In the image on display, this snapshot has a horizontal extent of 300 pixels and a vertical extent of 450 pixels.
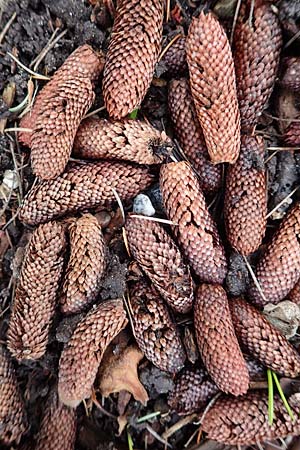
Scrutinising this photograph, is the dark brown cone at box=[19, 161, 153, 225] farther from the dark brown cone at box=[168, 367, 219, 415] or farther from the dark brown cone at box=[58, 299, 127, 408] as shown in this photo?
the dark brown cone at box=[168, 367, 219, 415]

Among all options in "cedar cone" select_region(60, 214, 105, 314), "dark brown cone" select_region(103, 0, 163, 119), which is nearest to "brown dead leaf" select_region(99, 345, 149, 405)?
"cedar cone" select_region(60, 214, 105, 314)

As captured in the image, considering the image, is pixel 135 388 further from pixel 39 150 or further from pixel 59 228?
pixel 39 150

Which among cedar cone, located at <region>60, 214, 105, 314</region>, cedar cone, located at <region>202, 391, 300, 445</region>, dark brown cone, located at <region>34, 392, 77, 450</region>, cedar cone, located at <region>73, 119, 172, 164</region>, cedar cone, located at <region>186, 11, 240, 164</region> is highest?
cedar cone, located at <region>186, 11, 240, 164</region>

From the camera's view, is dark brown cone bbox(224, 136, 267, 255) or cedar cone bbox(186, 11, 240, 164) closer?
cedar cone bbox(186, 11, 240, 164)

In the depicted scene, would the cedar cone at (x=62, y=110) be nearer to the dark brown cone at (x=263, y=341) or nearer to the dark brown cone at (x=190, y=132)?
the dark brown cone at (x=190, y=132)

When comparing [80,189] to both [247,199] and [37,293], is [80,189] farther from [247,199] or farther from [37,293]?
[247,199]

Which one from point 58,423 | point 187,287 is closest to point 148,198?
point 187,287

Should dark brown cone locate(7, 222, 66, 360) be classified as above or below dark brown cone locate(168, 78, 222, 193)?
below

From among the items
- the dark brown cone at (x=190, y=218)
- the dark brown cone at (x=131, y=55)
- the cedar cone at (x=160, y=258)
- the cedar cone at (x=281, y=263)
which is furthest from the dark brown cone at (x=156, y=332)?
the dark brown cone at (x=131, y=55)
